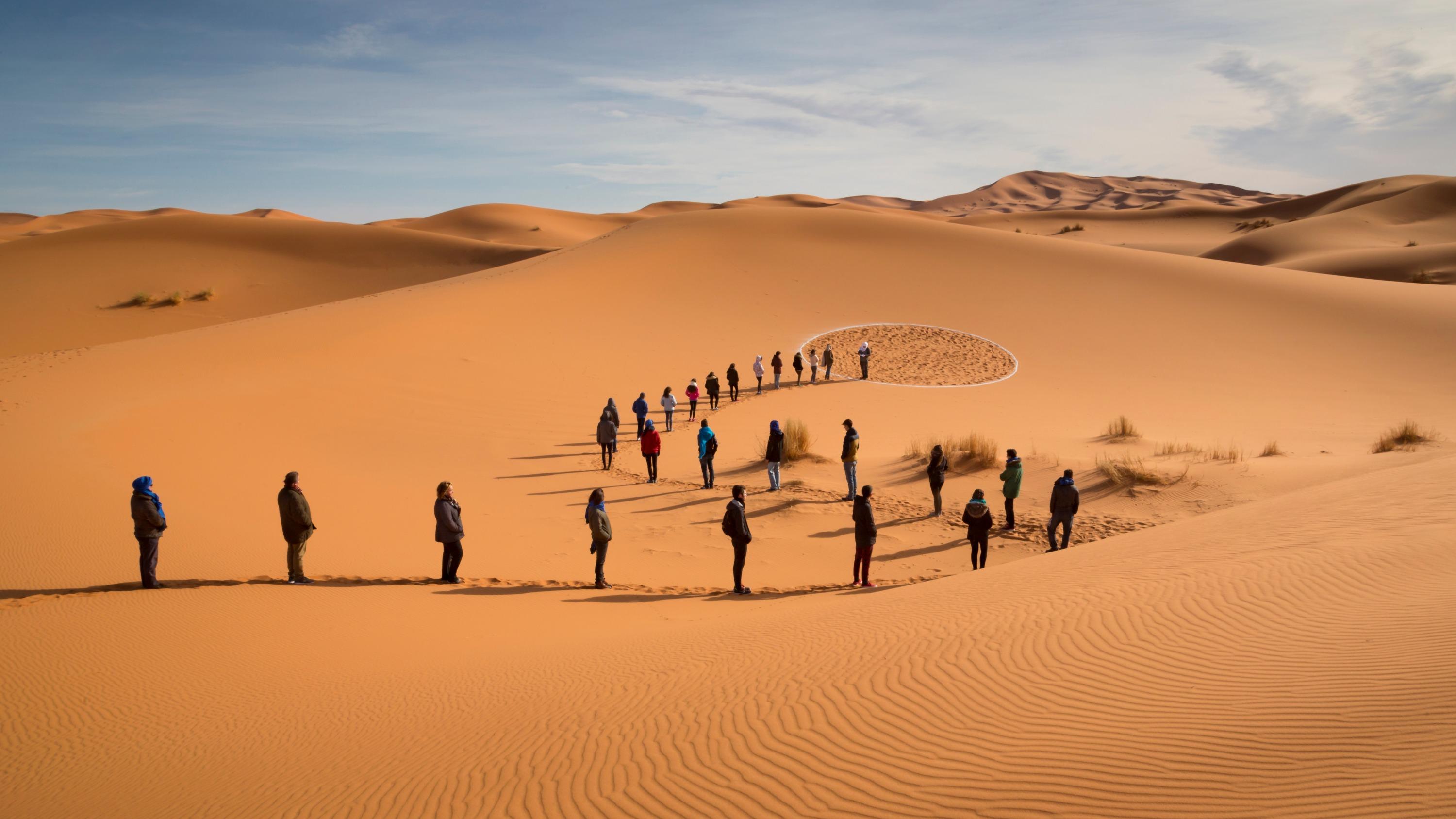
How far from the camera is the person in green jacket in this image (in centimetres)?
1234

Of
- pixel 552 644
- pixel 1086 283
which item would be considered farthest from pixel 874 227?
pixel 552 644

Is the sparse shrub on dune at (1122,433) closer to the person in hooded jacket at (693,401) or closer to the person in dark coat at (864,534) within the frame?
the person in hooded jacket at (693,401)

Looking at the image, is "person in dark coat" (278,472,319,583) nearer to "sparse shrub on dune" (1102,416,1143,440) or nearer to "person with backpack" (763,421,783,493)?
"person with backpack" (763,421,783,493)

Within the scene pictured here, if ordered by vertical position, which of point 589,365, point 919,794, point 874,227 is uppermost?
point 874,227

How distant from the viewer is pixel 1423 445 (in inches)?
580

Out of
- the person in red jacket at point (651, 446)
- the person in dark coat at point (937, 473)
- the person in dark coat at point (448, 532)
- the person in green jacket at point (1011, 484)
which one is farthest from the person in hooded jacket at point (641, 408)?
the person in green jacket at point (1011, 484)

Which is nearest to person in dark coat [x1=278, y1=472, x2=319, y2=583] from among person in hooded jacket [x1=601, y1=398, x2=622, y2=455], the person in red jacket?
the person in red jacket

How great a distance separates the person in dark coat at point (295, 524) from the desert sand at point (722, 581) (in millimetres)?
400

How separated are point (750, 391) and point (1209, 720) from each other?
19.8 m

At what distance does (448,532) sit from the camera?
32.1ft

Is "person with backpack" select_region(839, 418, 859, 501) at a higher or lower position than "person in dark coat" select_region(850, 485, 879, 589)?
higher

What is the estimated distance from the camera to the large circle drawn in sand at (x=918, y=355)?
25094 millimetres

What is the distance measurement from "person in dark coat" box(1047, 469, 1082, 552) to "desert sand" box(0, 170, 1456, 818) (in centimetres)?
56

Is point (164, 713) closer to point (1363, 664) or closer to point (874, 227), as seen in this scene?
point (1363, 664)
